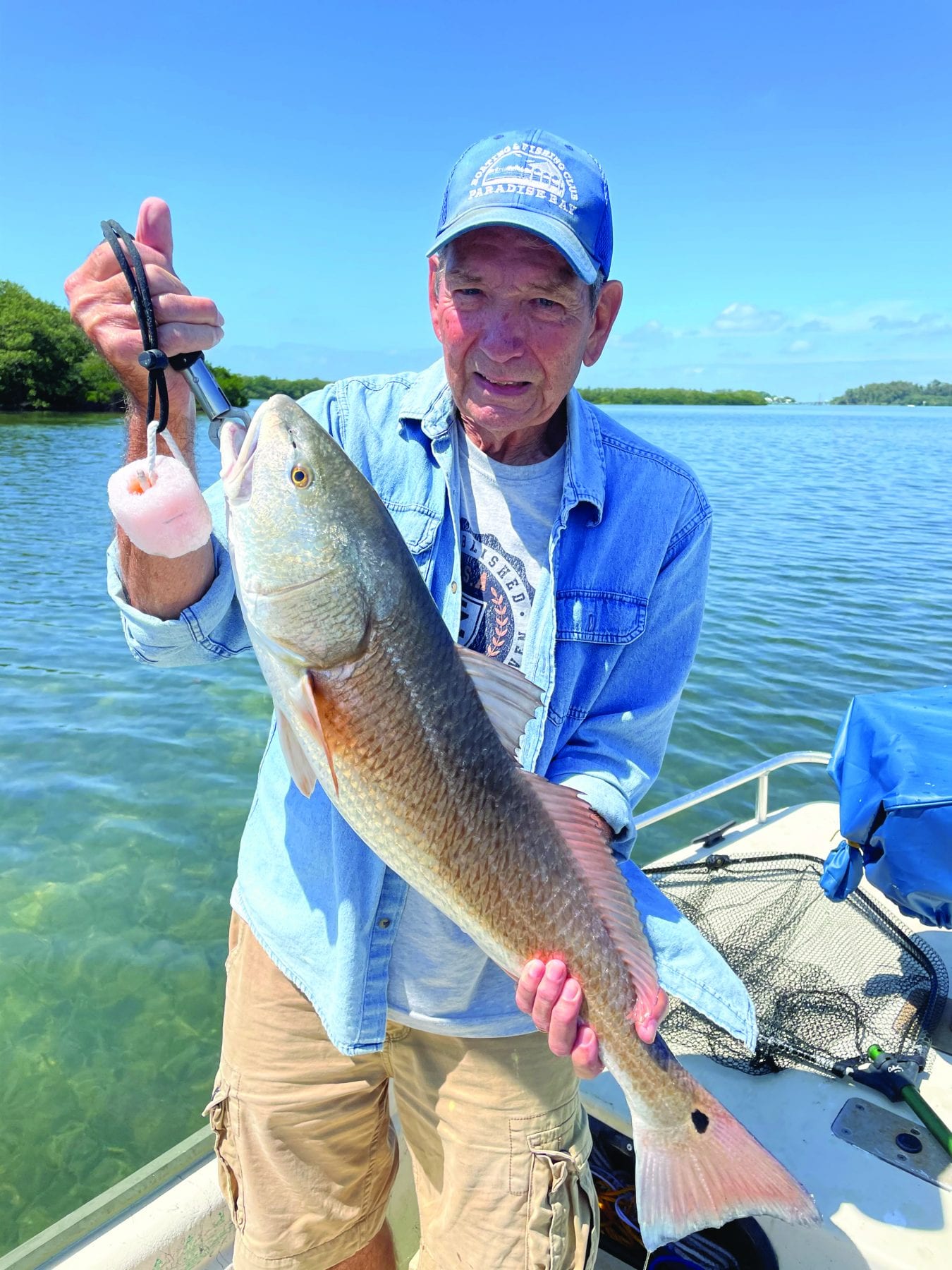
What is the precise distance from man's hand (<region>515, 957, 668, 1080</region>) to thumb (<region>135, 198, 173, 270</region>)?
2009 millimetres

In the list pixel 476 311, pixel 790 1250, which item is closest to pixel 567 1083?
pixel 790 1250

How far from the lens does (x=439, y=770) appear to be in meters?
2.17

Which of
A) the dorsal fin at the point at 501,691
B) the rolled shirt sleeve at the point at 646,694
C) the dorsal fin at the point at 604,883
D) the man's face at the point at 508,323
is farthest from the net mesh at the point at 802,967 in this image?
the man's face at the point at 508,323

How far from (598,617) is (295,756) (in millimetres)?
1087

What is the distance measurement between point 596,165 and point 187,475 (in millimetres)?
1631

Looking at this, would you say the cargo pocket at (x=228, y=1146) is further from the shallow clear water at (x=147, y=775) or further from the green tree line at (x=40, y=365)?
the green tree line at (x=40, y=365)

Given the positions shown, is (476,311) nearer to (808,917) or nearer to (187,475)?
(187,475)

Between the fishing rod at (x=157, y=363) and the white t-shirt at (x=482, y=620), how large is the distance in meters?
0.86

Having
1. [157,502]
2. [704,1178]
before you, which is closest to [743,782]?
[704,1178]

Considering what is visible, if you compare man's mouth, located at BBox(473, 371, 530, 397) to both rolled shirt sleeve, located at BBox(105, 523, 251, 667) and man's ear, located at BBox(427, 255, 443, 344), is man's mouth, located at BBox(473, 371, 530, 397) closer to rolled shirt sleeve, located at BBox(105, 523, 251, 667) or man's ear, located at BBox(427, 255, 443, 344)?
man's ear, located at BBox(427, 255, 443, 344)

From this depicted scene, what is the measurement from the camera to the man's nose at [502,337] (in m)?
2.51

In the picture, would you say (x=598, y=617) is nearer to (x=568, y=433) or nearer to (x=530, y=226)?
(x=568, y=433)

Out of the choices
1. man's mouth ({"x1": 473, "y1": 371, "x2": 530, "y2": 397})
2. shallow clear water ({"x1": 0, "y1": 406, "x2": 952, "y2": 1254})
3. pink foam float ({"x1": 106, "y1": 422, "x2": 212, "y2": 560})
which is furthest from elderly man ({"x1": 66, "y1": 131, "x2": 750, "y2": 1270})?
shallow clear water ({"x1": 0, "y1": 406, "x2": 952, "y2": 1254})

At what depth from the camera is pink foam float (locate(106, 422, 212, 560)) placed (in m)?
1.88
